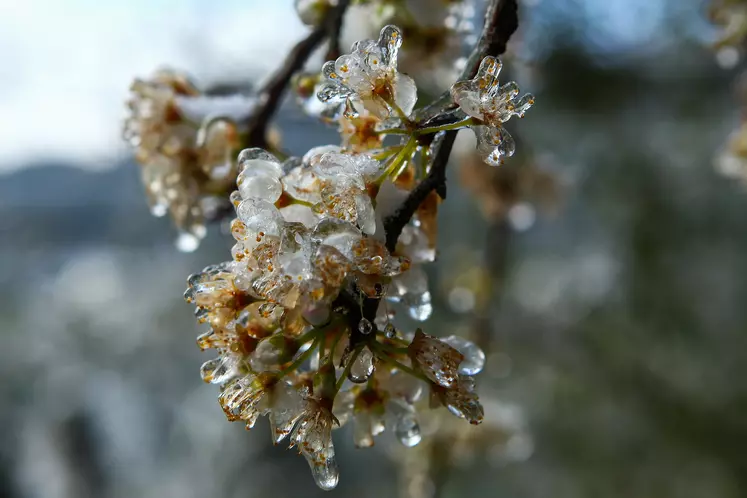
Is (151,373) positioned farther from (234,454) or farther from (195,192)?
(195,192)

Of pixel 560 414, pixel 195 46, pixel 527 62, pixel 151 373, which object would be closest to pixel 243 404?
pixel 527 62

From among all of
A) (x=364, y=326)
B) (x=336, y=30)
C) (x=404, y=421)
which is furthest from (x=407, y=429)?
(x=336, y=30)

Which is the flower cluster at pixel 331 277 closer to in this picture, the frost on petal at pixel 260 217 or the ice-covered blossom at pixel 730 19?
the frost on petal at pixel 260 217

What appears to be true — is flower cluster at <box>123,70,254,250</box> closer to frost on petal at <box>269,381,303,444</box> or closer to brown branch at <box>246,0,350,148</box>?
brown branch at <box>246,0,350,148</box>

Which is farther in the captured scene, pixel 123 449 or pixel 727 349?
pixel 123 449

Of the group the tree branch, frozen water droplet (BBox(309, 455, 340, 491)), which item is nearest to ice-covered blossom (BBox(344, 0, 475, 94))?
the tree branch

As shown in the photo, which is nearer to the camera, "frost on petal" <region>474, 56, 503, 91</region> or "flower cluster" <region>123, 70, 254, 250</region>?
"frost on petal" <region>474, 56, 503, 91</region>

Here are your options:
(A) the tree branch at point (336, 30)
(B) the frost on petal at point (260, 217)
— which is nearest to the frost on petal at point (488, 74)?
(B) the frost on petal at point (260, 217)
